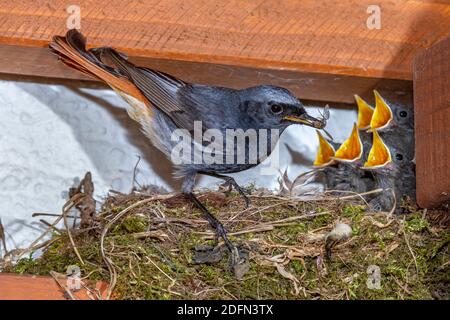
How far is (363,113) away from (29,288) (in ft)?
6.18

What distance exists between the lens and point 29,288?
8.07 ft

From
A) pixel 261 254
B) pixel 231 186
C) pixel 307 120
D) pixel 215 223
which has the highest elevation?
pixel 307 120

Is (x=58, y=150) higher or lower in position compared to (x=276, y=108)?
lower

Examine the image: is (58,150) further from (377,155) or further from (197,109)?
(377,155)

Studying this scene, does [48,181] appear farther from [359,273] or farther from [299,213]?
[359,273]

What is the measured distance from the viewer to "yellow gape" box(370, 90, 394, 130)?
354 cm

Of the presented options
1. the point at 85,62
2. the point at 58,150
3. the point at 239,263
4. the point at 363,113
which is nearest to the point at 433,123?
the point at 239,263

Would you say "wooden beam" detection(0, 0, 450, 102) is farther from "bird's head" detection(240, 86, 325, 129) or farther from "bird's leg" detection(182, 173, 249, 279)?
"bird's leg" detection(182, 173, 249, 279)

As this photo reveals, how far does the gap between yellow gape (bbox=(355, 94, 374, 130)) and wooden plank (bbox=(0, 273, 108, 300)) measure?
1.70 metres

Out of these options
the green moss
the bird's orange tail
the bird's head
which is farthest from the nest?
the bird's orange tail

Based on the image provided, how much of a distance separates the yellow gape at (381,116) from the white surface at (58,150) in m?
1.02

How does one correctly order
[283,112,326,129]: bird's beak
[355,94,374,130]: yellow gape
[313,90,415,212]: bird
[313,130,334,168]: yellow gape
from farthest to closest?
[313,130,334,168]: yellow gape
[355,94,374,130]: yellow gape
[313,90,415,212]: bird
[283,112,326,129]: bird's beak

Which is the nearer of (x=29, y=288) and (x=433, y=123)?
(x=29, y=288)
